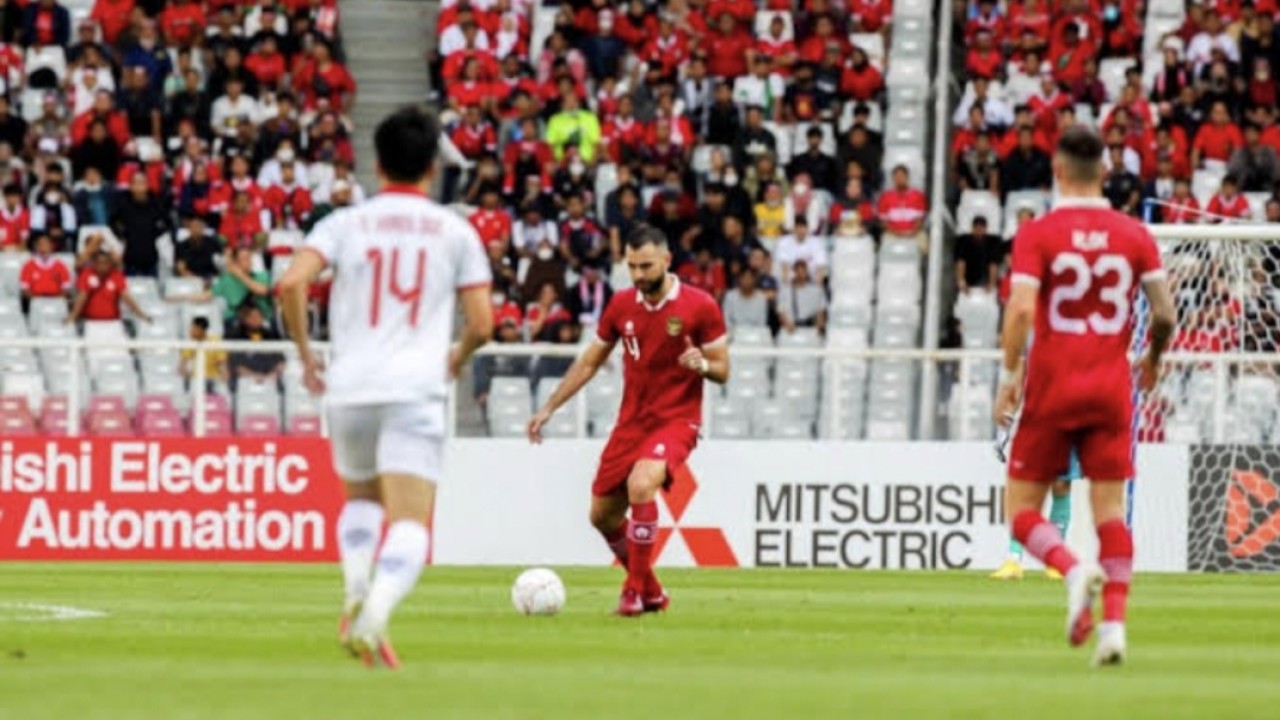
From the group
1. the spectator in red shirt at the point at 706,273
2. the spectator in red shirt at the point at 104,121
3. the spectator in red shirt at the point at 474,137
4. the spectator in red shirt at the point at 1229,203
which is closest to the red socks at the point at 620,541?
the spectator in red shirt at the point at 706,273

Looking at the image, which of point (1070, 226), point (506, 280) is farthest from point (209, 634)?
point (506, 280)

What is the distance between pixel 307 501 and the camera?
26.2 m

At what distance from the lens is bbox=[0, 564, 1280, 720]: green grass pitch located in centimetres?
1014

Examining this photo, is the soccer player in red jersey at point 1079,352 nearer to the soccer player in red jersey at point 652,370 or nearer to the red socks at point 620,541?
the soccer player in red jersey at point 652,370

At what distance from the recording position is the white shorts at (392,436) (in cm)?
1141

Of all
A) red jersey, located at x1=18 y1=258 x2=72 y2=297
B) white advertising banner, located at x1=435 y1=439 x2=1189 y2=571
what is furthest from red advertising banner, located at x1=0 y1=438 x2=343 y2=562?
red jersey, located at x1=18 y1=258 x2=72 y2=297

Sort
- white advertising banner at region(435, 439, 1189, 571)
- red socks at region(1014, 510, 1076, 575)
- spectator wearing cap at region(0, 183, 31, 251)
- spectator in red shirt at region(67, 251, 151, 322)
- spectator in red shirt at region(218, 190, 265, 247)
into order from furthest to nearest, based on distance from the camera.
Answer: spectator in red shirt at region(218, 190, 265, 247), spectator wearing cap at region(0, 183, 31, 251), spectator in red shirt at region(67, 251, 151, 322), white advertising banner at region(435, 439, 1189, 571), red socks at region(1014, 510, 1076, 575)

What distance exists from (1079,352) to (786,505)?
13.6 m

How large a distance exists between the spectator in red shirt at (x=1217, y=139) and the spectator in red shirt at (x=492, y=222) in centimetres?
716

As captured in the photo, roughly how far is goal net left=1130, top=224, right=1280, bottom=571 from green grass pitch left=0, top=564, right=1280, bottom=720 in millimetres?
4742

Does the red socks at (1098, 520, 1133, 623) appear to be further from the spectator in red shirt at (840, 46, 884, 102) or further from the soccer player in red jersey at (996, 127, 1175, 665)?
the spectator in red shirt at (840, 46, 884, 102)

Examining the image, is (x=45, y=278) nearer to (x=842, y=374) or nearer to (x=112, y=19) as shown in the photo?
(x=112, y=19)

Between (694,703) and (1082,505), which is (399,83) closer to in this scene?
(1082,505)

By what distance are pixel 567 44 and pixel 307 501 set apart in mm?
9259
